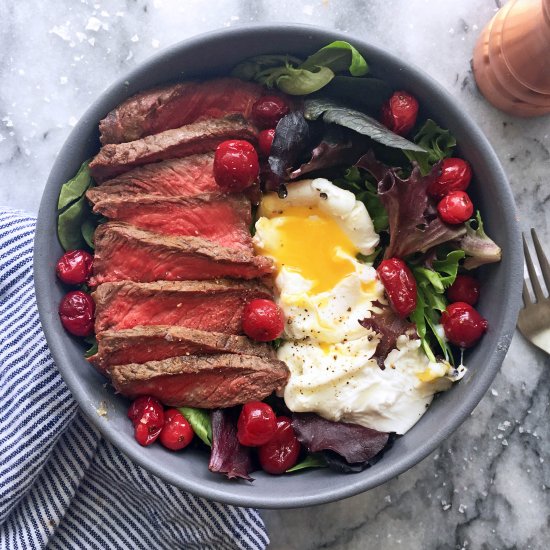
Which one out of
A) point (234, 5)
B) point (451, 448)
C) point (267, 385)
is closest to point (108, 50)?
point (234, 5)

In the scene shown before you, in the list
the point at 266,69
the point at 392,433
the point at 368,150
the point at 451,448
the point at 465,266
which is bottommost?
the point at 451,448

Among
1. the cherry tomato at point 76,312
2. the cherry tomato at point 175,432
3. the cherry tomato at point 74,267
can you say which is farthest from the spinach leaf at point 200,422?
the cherry tomato at point 74,267

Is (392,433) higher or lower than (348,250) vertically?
lower

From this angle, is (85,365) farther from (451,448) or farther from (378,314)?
(451,448)

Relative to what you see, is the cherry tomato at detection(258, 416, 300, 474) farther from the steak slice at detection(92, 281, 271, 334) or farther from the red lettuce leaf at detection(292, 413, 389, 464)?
the steak slice at detection(92, 281, 271, 334)

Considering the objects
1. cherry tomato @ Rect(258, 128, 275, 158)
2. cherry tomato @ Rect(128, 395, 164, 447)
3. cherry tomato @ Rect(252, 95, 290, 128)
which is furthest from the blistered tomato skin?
cherry tomato @ Rect(252, 95, 290, 128)

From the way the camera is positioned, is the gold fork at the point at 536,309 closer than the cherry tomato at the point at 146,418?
No

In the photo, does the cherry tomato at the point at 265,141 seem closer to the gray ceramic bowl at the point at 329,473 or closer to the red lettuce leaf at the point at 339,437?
the gray ceramic bowl at the point at 329,473

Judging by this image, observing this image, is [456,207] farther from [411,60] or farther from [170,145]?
[170,145]
